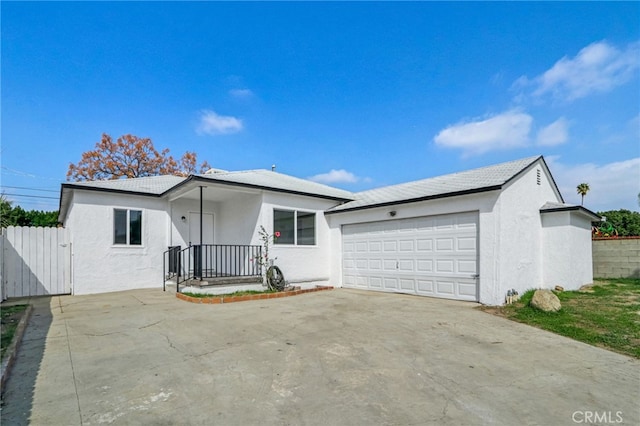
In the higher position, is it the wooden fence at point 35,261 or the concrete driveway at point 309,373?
the wooden fence at point 35,261

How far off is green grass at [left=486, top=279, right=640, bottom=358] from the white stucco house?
95cm

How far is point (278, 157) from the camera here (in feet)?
61.9

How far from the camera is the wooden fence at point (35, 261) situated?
9.74m

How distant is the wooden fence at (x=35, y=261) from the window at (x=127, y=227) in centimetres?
146

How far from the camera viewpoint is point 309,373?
378cm

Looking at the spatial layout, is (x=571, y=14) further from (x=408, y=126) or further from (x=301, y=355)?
(x=301, y=355)

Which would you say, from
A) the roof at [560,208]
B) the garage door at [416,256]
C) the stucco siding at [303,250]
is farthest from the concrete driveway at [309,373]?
the roof at [560,208]

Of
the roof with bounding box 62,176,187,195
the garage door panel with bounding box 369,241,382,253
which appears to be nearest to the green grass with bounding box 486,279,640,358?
the garage door panel with bounding box 369,241,382,253

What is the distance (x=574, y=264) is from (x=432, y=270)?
16.5 feet

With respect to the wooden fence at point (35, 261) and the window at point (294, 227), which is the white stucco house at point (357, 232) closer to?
the window at point (294, 227)

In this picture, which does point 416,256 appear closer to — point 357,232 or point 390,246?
point 390,246

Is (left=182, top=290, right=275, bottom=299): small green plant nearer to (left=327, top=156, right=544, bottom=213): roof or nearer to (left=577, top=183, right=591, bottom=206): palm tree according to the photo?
(left=327, top=156, right=544, bottom=213): roof

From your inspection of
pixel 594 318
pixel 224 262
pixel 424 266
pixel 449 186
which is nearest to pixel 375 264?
A: pixel 424 266

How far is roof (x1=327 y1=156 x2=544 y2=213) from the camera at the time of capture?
850 centimetres
